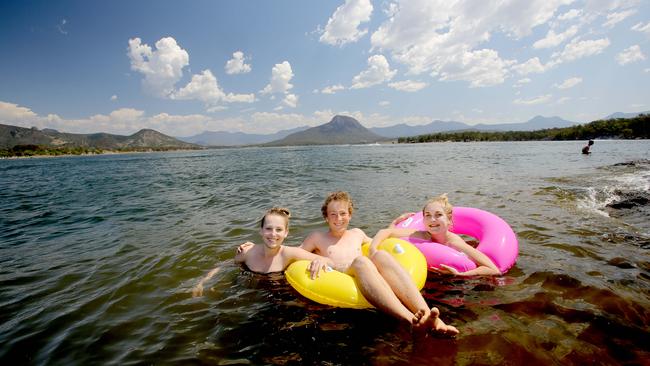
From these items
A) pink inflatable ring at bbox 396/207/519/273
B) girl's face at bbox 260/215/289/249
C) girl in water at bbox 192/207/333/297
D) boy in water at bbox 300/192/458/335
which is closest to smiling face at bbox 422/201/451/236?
pink inflatable ring at bbox 396/207/519/273

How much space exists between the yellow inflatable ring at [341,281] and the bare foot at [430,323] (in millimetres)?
577

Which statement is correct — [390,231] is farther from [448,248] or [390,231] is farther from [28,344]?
[28,344]

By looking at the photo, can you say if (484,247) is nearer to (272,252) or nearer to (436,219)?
(436,219)

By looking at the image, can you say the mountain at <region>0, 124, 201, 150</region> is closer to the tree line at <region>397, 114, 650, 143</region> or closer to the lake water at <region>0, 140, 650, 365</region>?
the tree line at <region>397, 114, 650, 143</region>

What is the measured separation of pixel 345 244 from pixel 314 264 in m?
0.91

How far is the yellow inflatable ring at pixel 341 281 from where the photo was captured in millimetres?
3236

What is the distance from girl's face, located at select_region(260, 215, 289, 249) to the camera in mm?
4242

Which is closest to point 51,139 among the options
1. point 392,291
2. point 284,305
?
point 284,305

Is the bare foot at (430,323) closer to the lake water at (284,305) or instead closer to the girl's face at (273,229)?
the lake water at (284,305)

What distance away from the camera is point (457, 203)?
9195 millimetres

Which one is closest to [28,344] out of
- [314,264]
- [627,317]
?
[314,264]

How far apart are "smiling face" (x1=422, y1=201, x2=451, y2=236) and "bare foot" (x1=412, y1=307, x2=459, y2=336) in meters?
1.93

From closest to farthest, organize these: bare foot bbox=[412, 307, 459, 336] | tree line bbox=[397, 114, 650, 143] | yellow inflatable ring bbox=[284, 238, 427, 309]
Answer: bare foot bbox=[412, 307, 459, 336] → yellow inflatable ring bbox=[284, 238, 427, 309] → tree line bbox=[397, 114, 650, 143]

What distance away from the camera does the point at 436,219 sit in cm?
447
